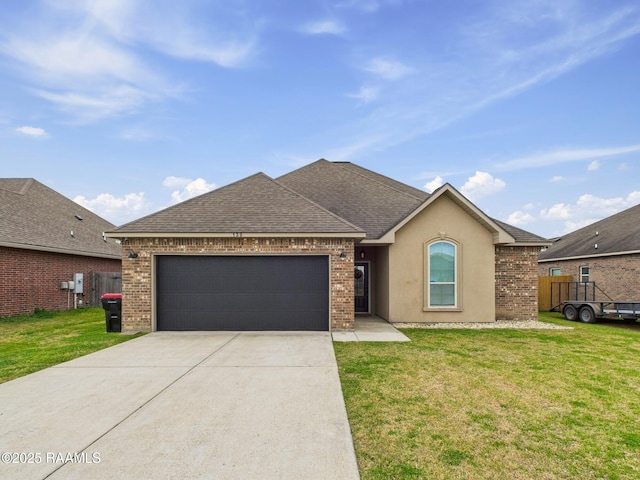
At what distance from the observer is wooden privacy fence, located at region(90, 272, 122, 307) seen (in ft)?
57.2

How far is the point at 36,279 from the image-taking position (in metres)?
14.3

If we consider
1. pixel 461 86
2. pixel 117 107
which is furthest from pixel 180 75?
pixel 461 86

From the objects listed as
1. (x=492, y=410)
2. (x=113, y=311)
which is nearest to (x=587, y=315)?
(x=492, y=410)

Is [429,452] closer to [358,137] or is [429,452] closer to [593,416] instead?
[593,416]

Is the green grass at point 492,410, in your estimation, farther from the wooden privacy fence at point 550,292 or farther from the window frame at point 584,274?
the window frame at point 584,274

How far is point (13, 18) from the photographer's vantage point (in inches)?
424

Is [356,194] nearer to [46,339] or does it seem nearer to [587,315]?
[587,315]

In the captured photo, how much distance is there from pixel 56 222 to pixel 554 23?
22539 millimetres

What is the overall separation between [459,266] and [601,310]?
6.01 m

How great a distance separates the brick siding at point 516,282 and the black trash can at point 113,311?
12571 millimetres

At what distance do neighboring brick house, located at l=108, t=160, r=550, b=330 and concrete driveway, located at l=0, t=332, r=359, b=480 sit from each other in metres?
3.16

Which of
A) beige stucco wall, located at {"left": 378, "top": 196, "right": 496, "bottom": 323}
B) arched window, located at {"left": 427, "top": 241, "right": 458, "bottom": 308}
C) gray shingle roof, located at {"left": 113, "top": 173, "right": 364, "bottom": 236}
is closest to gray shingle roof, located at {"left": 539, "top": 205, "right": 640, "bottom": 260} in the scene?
beige stucco wall, located at {"left": 378, "top": 196, "right": 496, "bottom": 323}

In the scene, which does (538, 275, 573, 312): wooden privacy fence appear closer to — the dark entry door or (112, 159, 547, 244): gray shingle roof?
(112, 159, 547, 244): gray shingle roof

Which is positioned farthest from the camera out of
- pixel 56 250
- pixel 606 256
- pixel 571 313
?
pixel 606 256
